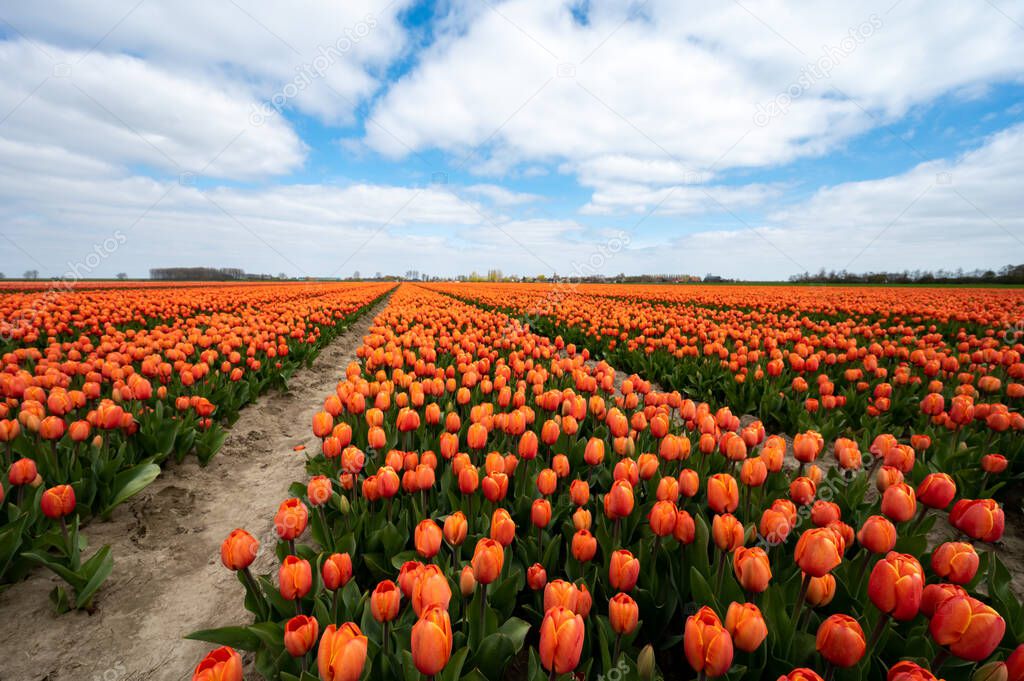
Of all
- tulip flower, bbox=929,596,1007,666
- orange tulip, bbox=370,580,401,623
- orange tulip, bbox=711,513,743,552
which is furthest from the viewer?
orange tulip, bbox=711,513,743,552

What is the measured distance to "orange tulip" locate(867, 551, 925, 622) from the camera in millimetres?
1608

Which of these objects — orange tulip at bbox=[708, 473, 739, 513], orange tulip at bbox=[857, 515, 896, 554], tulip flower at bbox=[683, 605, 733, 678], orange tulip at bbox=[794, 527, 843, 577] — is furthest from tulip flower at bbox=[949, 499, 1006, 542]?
tulip flower at bbox=[683, 605, 733, 678]

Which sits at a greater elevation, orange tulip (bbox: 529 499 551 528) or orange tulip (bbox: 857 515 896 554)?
orange tulip (bbox: 857 515 896 554)

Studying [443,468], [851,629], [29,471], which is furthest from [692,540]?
[29,471]

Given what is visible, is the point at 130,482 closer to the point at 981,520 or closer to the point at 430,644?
the point at 430,644

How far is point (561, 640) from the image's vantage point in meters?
1.54

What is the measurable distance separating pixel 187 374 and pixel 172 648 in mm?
3406

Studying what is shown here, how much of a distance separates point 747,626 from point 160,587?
373 cm

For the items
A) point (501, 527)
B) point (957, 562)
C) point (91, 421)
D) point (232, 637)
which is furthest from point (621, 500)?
point (91, 421)

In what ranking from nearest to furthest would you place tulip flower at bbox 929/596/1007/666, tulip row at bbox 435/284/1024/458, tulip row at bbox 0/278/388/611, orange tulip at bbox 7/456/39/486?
tulip flower at bbox 929/596/1007/666 < tulip row at bbox 0/278/388/611 < orange tulip at bbox 7/456/39/486 < tulip row at bbox 435/284/1024/458

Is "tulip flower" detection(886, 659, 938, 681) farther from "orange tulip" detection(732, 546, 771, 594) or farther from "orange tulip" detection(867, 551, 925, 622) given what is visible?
"orange tulip" detection(732, 546, 771, 594)

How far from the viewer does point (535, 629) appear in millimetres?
2475

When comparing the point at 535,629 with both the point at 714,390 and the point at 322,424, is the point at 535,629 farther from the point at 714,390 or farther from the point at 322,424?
the point at 714,390

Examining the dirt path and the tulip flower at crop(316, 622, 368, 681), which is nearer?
the tulip flower at crop(316, 622, 368, 681)
